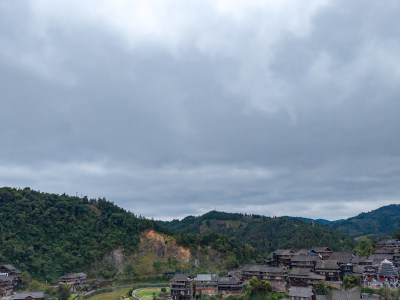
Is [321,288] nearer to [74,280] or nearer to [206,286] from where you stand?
[206,286]

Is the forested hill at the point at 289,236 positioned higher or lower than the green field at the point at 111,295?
higher

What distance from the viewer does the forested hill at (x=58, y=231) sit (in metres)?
81.9

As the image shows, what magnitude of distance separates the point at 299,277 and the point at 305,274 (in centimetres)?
145

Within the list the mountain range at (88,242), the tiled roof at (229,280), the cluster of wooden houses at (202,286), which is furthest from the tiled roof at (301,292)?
the mountain range at (88,242)

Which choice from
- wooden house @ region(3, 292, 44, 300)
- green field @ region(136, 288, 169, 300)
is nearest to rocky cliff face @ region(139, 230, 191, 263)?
green field @ region(136, 288, 169, 300)

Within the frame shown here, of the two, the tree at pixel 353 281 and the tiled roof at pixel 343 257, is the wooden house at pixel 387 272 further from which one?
the tiled roof at pixel 343 257

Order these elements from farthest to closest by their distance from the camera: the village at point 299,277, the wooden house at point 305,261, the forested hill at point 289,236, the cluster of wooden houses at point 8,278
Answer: the forested hill at point 289,236 → the wooden house at point 305,261 → the cluster of wooden houses at point 8,278 → the village at point 299,277

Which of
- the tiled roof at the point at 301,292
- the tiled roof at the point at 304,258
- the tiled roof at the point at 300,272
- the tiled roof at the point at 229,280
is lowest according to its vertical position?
the tiled roof at the point at 301,292

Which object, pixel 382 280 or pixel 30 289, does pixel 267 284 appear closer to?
pixel 382 280

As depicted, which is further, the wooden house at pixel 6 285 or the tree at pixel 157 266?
the tree at pixel 157 266

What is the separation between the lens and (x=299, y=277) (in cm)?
6444

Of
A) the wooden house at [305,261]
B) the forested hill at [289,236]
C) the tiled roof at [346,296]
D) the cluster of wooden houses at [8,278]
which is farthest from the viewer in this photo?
the forested hill at [289,236]

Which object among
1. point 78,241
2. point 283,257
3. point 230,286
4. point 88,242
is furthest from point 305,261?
point 78,241

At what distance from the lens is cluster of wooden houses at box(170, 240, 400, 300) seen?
203 feet
